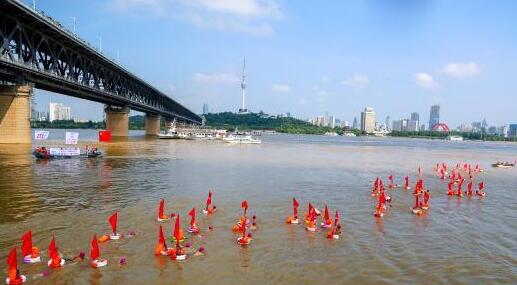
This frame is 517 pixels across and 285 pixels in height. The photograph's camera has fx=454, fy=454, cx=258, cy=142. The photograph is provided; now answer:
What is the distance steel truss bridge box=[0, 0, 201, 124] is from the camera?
72.1 meters

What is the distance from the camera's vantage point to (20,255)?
19.3 meters

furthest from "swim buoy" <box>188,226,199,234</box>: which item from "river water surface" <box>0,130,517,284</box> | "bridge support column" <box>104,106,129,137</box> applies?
"bridge support column" <box>104,106,129,137</box>

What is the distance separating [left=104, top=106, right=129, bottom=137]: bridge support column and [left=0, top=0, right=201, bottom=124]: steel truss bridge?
19.7 meters

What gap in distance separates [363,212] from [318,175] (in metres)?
24.8

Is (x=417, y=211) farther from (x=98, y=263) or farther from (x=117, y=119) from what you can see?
(x=117, y=119)

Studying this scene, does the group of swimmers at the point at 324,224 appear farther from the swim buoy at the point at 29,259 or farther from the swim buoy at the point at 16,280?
the swim buoy at the point at 16,280

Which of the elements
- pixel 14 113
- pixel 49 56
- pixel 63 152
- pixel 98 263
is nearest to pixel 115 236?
pixel 98 263

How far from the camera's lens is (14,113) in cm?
7800

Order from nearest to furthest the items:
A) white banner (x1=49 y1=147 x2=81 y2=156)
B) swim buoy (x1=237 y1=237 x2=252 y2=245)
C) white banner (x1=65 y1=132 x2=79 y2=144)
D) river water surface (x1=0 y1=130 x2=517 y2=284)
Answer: river water surface (x1=0 y1=130 x2=517 y2=284) → swim buoy (x1=237 y1=237 x2=252 y2=245) → white banner (x1=49 y1=147 x2=81 y2=156) → white banner (x1=65 y1=132 x2=79 y2=144)

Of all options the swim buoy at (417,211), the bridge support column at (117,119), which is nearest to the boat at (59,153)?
the swim buoy at (417,211)

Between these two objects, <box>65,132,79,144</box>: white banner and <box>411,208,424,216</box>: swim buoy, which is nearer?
<box>411,208,424,216</box>: swim buoy

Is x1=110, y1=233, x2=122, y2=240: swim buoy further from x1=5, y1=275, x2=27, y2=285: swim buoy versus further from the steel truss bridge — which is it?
the steel truss bridge

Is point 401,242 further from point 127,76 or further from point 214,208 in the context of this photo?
point 127,76

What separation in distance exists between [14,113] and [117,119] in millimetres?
81273
